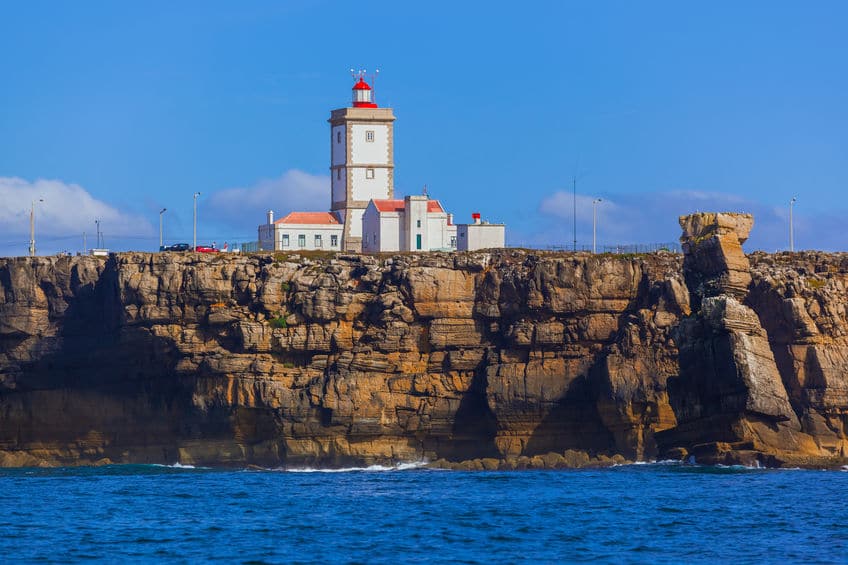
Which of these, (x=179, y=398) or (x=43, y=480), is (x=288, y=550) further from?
(x=179, y=398)

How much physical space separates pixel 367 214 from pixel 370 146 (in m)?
6.65

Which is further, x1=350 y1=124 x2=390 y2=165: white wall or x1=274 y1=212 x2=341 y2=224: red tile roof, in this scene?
x1=350 y1=124 x2=390 y2=165: white wall

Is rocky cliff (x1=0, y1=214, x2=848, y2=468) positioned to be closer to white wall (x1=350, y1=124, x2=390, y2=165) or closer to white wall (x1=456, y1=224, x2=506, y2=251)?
white wall (x1=456, y1=224, x2=506, y2=251)

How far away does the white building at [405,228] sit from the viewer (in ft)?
396

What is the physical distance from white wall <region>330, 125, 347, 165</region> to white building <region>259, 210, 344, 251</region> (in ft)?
15.2

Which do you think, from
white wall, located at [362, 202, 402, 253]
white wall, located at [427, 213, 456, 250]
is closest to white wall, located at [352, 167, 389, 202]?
→ white wall, located at [362, 202, 402, 253]

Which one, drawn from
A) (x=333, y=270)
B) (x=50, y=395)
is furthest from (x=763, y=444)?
(x=50, y=395)

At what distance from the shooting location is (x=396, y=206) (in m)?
123

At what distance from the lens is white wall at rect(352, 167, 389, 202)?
12662cm

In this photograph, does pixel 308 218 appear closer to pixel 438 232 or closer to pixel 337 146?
pixel 337 146

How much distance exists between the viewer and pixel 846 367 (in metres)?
100

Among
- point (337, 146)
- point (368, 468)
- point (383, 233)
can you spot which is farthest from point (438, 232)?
point (368, 468)

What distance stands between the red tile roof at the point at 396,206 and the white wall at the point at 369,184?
9.45 feet

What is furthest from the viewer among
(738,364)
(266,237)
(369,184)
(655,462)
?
(369,184)
